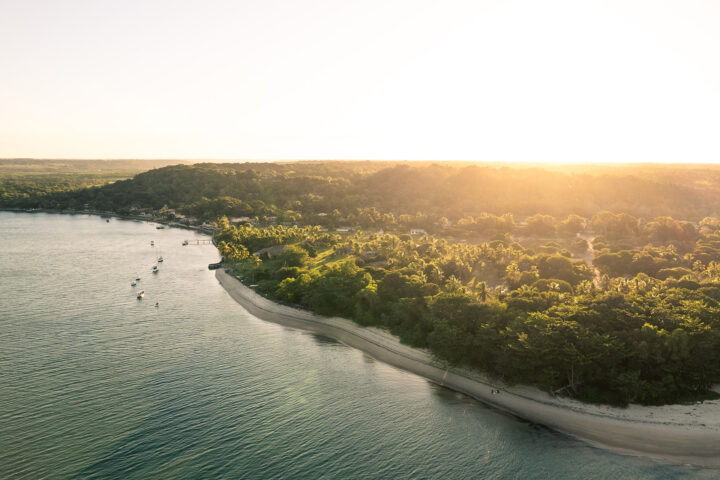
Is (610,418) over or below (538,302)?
below

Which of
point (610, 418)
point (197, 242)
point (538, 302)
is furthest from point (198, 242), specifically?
point (610, 418)

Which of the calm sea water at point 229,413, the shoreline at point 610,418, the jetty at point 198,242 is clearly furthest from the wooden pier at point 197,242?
the shoreline at point 610,418

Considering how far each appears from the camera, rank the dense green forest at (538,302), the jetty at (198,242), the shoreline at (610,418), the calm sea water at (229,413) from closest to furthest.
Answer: the calm sea water at (229,413), the shoreline at (610,418), the dense green forest at (538,302), the jetty at (198,242)

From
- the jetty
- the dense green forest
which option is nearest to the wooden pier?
the jetty

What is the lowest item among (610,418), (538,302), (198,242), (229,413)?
(229,413)

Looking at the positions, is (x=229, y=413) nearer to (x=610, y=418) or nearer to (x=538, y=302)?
(x=610, y=418)

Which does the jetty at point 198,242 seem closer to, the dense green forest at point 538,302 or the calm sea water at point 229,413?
the dense green forest at point 538,302

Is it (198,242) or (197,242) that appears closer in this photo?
(197,242)

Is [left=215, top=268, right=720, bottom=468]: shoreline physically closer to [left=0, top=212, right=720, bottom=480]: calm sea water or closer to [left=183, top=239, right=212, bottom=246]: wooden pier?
[left=0, top=212, right=720, bottom=480]: calm sea water

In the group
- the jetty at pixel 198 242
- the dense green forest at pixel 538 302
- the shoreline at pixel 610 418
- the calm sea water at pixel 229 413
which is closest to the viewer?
the calm sea water at pixel 229 413
